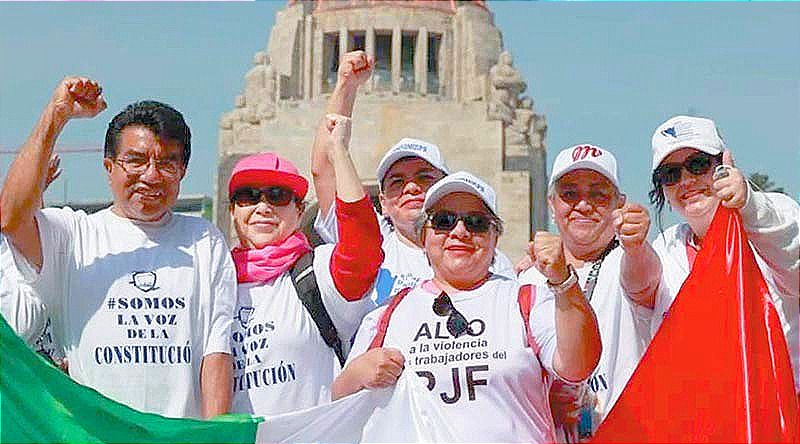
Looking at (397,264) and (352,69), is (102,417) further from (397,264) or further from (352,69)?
(352,69)

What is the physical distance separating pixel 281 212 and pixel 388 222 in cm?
107

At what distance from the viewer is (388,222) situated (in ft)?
20.3

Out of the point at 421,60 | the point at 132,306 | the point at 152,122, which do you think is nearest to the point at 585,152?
the point at 152,122

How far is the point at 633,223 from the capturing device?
15.3 ft

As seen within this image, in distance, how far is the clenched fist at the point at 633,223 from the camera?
4637mm

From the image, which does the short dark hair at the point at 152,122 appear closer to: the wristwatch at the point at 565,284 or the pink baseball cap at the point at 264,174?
the pink baseball cap at the point at 264,174

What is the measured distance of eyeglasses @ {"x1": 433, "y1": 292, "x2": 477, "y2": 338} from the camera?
439 cm

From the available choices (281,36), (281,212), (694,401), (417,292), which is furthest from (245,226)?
(281,36)

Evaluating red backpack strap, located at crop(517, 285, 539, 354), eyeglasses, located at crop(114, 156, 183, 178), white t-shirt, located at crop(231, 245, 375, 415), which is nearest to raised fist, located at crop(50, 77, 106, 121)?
eyeglasses, located at crop(114, 156, 183, 178)

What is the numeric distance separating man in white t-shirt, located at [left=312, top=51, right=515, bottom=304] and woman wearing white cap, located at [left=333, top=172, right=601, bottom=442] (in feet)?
3.08

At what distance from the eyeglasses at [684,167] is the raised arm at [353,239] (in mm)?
1274

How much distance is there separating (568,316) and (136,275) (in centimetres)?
182

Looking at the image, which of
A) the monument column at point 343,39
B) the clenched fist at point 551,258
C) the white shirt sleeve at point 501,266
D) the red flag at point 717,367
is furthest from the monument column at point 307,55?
the clenched fist at point 551,258

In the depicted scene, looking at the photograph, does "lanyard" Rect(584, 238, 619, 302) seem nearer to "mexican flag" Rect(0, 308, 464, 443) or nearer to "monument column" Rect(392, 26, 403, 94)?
"mexican flag" Rect(0, 308, 464, 443)
